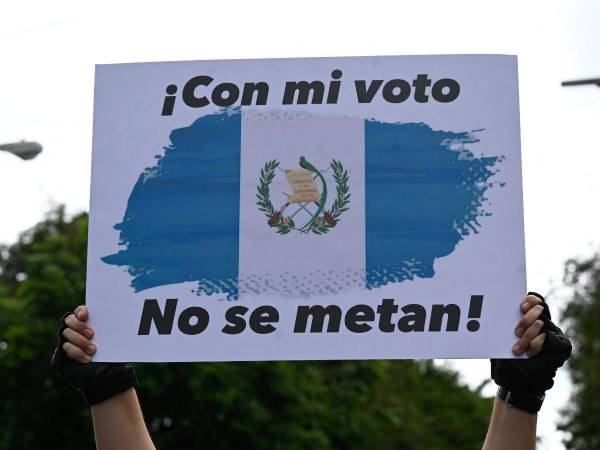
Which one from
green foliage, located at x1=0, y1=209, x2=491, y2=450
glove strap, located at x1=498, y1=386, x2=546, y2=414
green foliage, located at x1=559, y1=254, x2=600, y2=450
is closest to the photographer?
glove strap, located at x1=498, y1=386, x2=546, y2=414

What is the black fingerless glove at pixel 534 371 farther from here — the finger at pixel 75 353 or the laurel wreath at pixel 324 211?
the finger at pixel 75 353

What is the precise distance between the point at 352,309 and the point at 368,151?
1.72 ft

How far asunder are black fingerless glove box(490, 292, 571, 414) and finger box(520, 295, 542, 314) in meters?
0.02

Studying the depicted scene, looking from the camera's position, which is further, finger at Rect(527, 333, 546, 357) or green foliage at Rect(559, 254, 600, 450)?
green foliage at Rect(559, 254, 600, 450)

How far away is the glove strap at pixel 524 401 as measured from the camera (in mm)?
3340

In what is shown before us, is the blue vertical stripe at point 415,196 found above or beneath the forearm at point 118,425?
above

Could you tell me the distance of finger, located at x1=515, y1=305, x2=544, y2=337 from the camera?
10.8 ft

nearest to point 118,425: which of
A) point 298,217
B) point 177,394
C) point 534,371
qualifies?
point 298,217

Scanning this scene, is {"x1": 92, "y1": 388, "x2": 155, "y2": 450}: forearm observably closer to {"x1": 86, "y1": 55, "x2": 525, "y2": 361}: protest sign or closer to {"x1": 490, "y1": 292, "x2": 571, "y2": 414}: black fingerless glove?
{"x1": 86, "y1": 55, "x2": 525, "y2": 361}: protest sign

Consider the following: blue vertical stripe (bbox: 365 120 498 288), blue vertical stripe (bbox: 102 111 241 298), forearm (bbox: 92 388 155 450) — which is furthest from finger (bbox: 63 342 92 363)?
blue vertical stripe (bbox: 365 120 498 288)

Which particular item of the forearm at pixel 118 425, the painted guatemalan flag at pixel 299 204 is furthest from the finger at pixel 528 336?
the forearm at pixel 118 425

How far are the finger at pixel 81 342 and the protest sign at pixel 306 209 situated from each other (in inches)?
1.2

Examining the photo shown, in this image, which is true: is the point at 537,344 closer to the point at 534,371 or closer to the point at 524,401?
the point at 534,371

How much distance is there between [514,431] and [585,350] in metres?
32.1
